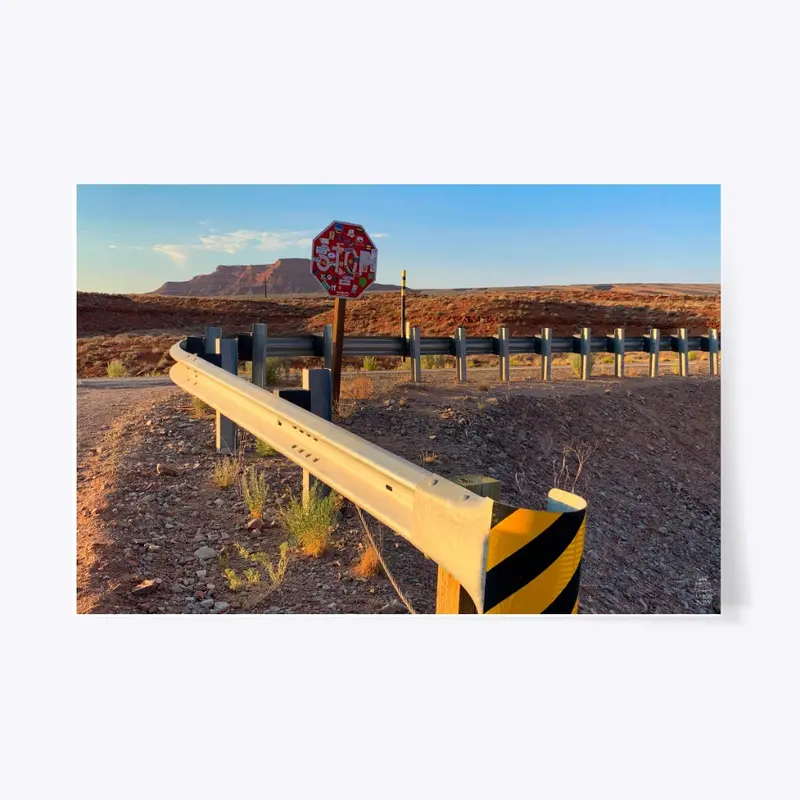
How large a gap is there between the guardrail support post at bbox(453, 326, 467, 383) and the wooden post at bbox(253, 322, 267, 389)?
183 cm

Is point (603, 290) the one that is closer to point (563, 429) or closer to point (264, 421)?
point (563, 429)

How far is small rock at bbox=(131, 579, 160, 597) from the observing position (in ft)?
14.5

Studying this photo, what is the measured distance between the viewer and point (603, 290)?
6020 millimetres

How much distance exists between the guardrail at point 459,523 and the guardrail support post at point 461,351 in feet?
9.46

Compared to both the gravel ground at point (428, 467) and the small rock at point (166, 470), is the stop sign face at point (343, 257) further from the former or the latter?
the small rock at point (166, 470)

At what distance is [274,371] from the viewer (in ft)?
23.9

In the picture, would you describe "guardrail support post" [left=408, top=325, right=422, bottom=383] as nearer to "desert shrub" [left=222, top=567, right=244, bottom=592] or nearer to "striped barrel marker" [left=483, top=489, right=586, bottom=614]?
"desert shrub" [left=222, top=567, right=244, bottom=592]

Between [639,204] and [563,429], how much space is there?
188 cm

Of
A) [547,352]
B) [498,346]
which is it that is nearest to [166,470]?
[498,346]

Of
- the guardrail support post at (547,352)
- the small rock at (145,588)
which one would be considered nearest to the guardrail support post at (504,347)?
the guardrail support post at (547,352)

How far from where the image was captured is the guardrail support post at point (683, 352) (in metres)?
7.12

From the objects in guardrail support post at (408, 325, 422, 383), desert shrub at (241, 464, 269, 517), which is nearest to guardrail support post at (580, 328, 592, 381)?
guardrail support post at (408, 325, 422, 383)
